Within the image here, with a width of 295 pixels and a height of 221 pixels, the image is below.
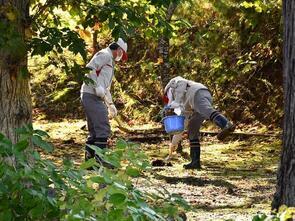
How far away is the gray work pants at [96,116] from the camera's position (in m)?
8.19

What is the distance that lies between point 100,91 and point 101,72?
23 centimetres

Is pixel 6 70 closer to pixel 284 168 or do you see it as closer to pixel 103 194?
pixel 284 168

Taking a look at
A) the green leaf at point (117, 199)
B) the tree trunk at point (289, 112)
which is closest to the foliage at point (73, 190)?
the green leaf at point (117, 199)

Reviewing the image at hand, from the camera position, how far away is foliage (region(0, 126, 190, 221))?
1940 millimetres

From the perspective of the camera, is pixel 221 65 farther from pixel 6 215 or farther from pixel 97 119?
pixel 6 215

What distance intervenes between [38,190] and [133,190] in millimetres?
300

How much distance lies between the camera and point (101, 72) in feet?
27.1

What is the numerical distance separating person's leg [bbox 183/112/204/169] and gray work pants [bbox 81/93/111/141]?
1.77 meters

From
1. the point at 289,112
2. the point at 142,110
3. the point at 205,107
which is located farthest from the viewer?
the point at 142,110

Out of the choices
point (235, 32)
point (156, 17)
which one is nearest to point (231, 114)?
point (235, 32)

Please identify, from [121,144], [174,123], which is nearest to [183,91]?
[174,123]

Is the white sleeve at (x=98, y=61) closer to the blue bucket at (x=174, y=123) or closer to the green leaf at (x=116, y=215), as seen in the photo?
the blue bucket at (x=174, y=123)

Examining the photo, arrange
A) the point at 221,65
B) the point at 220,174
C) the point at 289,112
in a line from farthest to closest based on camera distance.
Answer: the point at 221,65
the point at 220,174
the point at 289,112

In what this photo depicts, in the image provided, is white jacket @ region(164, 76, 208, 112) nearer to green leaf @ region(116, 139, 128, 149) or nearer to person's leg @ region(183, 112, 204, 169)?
person's leg @ region(183, 112, 204, 169)
